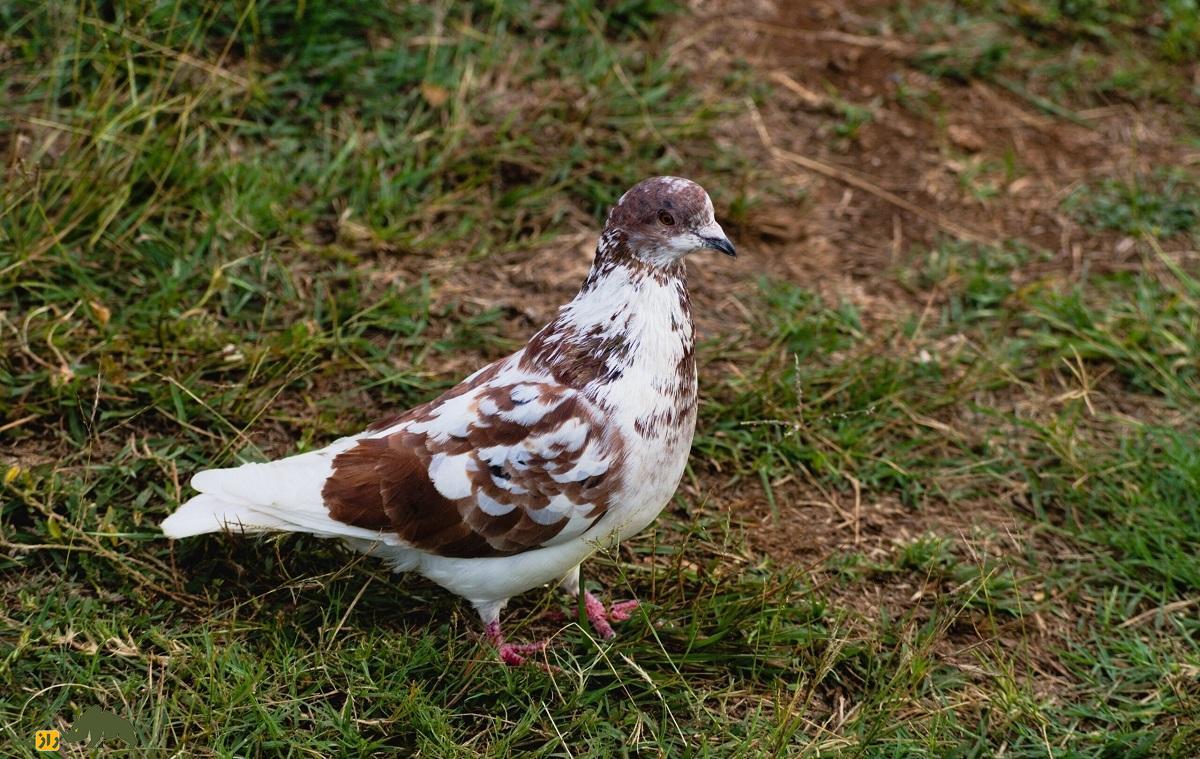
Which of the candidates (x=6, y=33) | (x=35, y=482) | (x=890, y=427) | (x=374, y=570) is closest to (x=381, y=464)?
(x=374, y=570)

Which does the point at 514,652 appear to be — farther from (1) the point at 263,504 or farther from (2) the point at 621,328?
(2) the point at 621,328

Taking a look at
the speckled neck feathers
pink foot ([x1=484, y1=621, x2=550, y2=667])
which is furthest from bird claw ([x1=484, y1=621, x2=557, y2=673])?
the speckled neck feathers

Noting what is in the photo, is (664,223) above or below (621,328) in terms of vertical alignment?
above

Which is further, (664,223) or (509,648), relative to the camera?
(509,648)

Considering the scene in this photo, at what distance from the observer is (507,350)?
14.5ft

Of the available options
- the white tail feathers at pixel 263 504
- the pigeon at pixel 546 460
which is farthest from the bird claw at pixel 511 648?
the white tail feathers at pixel 263 504

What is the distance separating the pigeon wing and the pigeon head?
0.43 metres

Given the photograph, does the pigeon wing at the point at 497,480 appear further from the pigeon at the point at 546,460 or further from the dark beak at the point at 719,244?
the dark beak at the point at 719,244

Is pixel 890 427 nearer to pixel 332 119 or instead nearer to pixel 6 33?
pixel 332 119
